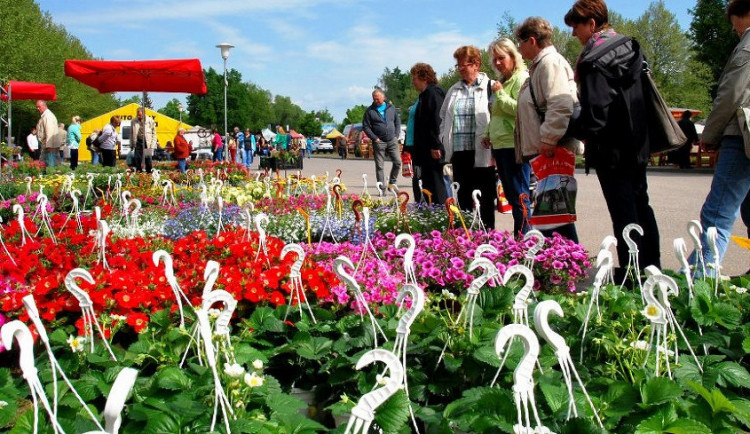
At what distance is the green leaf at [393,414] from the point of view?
1828 millimetres

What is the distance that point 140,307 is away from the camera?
3.04 metres

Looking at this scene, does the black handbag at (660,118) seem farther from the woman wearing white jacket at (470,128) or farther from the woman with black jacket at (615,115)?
the woman wearing white jacket at (470,128)

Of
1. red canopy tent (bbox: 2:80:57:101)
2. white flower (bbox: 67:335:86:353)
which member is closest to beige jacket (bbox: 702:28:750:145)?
white flower (bbox: 67:335:86:353)

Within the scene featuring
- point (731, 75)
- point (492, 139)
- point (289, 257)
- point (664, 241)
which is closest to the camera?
point (289, 257)

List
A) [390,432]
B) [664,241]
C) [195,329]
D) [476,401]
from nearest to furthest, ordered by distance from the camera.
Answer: [390,432]
[476,401]
[195,329]
[664,241]

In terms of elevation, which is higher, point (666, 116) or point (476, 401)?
point (666, 116)

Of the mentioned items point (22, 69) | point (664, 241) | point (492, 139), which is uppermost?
point (22, 69)

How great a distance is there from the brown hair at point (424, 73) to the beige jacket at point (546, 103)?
Answer: 276cm

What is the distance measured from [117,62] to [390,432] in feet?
43.3

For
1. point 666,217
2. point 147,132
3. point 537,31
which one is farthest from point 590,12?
point 147,132

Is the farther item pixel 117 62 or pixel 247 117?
pixel 247 117

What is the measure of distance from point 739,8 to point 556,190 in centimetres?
148

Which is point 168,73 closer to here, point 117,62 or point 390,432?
point 117,62

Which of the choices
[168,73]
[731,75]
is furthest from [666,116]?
[168,73]
